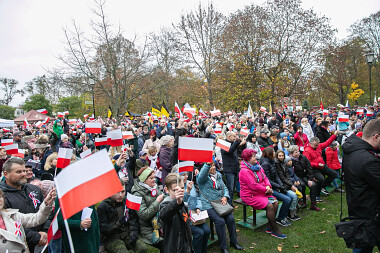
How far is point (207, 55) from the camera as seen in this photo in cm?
2530

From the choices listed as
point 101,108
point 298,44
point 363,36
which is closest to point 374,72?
point 363,36

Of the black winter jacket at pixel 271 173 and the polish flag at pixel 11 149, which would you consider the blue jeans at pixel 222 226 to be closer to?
the black winter jacket at pixel 271 173

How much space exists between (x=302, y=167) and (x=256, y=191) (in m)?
2.29

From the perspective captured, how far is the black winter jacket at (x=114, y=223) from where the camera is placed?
4.06 metres

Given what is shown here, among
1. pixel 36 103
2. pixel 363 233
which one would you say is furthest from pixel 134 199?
pixel 36 103

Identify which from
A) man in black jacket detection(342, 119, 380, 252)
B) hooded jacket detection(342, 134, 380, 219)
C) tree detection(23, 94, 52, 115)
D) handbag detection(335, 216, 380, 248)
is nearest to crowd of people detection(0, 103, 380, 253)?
man in black jacket detection(342, 119, 380, 252)

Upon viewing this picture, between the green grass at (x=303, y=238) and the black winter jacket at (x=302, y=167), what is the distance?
1004 mm

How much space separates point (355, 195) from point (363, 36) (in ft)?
152

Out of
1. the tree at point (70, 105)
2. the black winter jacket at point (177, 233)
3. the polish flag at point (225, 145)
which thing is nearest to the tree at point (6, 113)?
the tree at point (70, 105)

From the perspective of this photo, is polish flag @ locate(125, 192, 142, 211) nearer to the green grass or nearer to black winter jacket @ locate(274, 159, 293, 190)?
the green grass

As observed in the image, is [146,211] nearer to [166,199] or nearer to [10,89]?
[166,199]

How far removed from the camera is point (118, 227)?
4.09 m

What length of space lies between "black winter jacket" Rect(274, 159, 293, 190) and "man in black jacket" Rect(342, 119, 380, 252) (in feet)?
10.1

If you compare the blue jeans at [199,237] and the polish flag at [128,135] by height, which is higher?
the polish flag at [128,135]
